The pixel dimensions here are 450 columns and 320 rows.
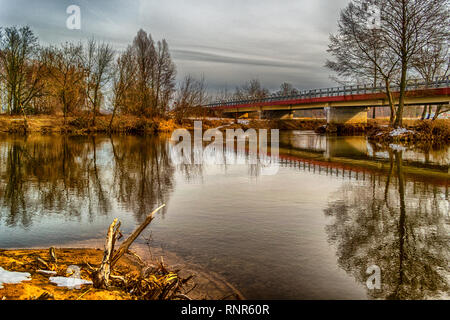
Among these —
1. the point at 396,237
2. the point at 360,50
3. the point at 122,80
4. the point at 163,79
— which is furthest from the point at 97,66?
the point at 396,237

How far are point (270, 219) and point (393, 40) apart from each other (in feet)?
94.6

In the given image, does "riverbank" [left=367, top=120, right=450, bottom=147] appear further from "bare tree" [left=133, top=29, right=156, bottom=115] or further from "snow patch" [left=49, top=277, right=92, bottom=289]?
"snow patch" [left=49, top=277, right=92, bottom=289]

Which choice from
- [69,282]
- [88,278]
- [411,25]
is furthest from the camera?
[411,25]

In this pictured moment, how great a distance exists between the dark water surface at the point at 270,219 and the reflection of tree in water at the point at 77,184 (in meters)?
0.04

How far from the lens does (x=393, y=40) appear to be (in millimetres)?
31219

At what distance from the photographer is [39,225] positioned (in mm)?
7656

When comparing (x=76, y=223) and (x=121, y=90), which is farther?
(x=121, y=90)

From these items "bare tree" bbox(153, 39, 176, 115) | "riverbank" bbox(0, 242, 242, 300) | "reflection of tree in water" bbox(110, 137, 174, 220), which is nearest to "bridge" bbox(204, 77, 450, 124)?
"bare tree" bbox(153, 39, 176, 115)

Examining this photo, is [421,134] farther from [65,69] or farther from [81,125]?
[65,69]

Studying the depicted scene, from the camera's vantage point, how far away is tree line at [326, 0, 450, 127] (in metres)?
29.3

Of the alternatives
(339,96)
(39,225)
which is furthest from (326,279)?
(339,96)

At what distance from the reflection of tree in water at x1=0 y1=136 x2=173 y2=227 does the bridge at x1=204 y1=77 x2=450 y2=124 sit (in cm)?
3017
